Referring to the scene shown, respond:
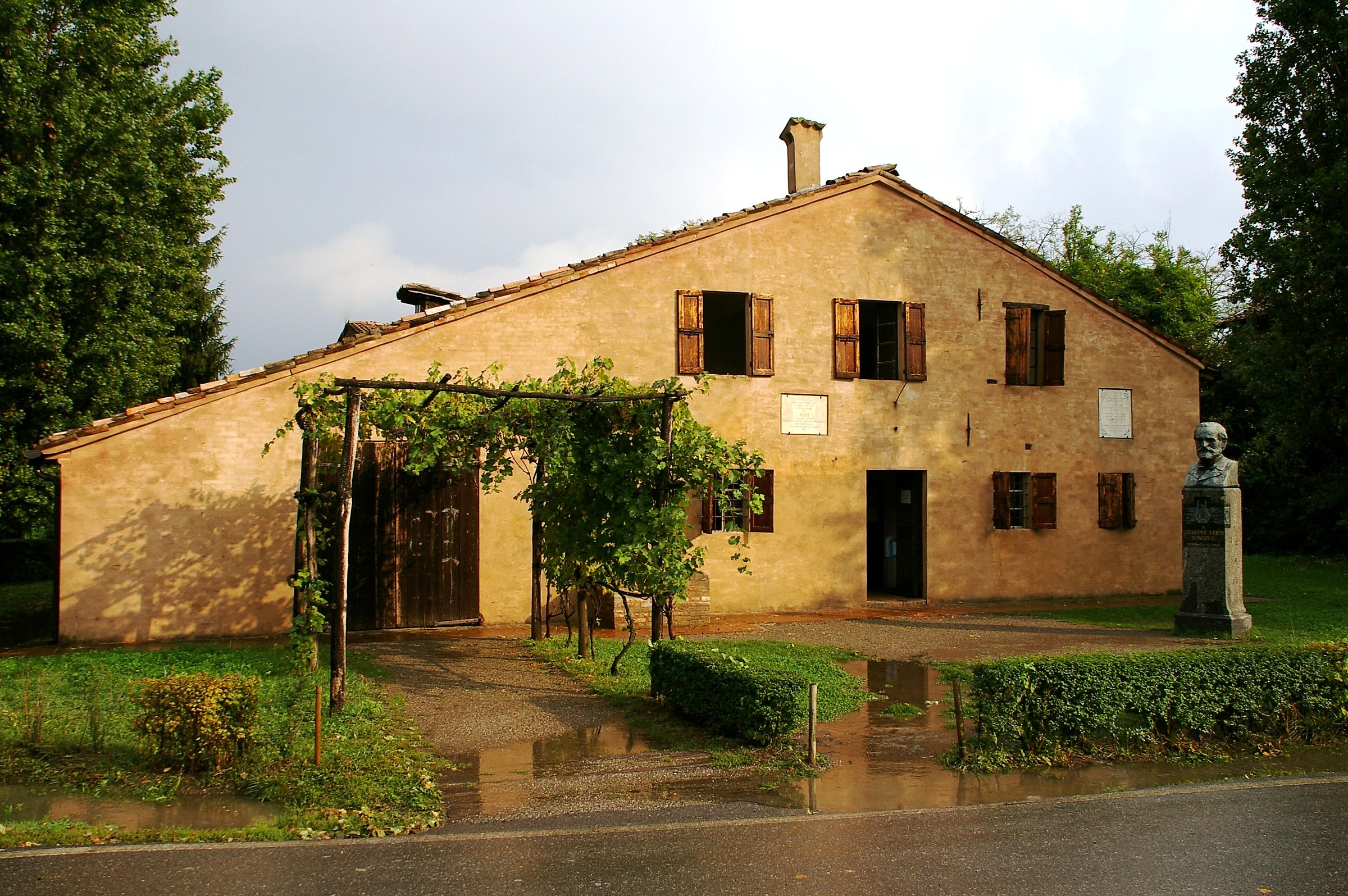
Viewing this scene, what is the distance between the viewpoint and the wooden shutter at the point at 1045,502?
682 inches

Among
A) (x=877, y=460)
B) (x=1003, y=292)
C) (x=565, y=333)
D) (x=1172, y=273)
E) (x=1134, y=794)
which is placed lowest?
(x=1134, y=794)

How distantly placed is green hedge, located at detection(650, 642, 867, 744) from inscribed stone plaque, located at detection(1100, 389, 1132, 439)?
1029cm

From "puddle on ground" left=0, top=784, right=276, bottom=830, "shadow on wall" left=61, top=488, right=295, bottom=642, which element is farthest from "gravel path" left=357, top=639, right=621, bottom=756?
"shadow on wall" left=61, top=488, right=295, bottom=642

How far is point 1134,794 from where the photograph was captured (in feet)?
21.8

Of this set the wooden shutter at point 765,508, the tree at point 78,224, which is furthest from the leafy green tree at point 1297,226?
the tree at point 78,224

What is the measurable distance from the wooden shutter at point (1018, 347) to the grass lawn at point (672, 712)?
7758 millimetres

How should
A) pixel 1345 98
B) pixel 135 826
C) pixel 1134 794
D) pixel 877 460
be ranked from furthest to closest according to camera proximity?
pixel 1345 98, pixel 877 460, pixel 1134 794, pixel 135 826

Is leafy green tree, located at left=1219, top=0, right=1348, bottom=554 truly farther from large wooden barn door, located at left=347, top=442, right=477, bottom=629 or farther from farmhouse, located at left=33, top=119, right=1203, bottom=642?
large wooden barn door, located at left=347, top=442, right=477, bottom=629

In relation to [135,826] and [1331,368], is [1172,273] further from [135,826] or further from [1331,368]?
[135,826]

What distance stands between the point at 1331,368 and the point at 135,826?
2383 centimetres

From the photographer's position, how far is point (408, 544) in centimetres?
1379

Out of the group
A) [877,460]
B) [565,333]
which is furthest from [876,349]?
[565,333]

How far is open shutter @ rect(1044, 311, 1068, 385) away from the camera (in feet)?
57.9

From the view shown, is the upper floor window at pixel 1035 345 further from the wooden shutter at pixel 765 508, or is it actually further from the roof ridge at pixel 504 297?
the wooden shutter at pixel 765 508
